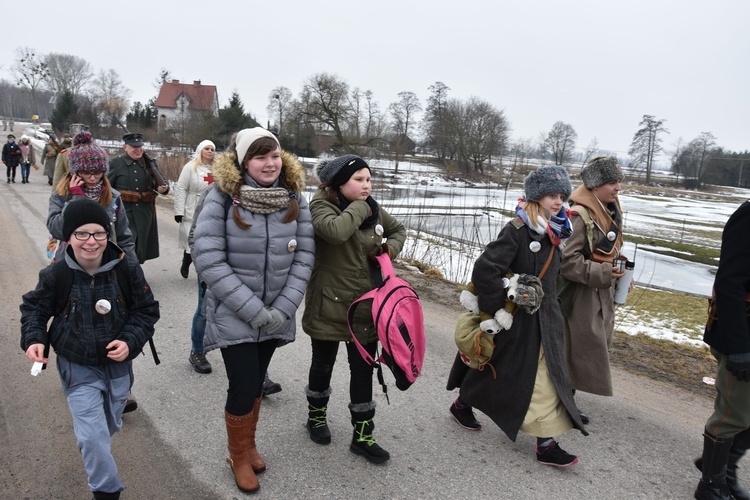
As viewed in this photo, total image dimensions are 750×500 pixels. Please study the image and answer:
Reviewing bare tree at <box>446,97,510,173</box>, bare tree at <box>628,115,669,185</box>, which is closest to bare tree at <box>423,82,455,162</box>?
bare tree at <box>446,97,510,173</box>

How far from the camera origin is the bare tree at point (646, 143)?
192ft

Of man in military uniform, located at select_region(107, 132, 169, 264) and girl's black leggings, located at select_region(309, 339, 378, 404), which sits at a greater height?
man in military uniform, located at select_region(107, 132, 169, 264)

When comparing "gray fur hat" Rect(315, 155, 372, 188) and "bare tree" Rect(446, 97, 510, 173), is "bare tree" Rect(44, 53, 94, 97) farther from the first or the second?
"gray fur hat" Rect(315, 155, 372, 188)

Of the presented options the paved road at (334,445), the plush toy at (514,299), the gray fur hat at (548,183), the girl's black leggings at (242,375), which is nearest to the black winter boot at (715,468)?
the paved road at (334,445)

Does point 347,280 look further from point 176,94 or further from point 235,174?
Answer: point 176,94

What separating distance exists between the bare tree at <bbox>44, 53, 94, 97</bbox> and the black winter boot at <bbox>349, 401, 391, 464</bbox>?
313 ft

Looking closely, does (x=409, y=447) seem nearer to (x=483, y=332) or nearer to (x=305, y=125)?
(x=483, y=332)

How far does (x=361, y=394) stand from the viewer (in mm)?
3371

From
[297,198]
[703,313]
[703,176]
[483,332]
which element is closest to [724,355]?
[483,332]

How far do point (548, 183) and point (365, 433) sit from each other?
201cm

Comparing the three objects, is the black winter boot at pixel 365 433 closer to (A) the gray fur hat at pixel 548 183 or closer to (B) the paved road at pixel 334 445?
(B) the paved road at pixel 334 445

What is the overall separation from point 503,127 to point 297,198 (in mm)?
51169

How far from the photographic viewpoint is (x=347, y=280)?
3.29 metres

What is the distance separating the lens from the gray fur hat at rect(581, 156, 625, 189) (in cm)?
397
